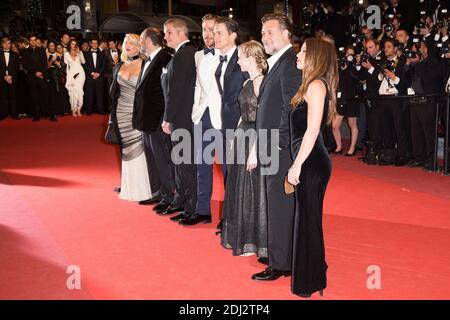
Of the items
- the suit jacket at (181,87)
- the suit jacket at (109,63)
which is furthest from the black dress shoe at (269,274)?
the suit jacket at (109,63)

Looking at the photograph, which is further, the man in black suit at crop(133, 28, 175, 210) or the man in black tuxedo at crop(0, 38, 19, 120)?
the man in black tuxedo at crop(0, 38, 19, 120)

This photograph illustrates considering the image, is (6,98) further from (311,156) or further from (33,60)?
(311,156)

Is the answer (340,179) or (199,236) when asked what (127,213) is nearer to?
(199,236)

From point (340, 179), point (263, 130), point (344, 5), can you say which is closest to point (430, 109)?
point (340, 179)

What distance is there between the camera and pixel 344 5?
13.4 m

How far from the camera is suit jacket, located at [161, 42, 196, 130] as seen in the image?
5516mm

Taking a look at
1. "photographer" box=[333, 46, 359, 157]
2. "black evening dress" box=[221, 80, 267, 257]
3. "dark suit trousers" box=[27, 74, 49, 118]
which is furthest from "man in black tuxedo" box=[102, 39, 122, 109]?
"black evening dress" box=[221, 80, 267, 257]

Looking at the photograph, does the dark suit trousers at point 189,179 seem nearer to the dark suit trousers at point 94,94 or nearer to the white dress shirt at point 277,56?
the white dress shirt at point 277,56

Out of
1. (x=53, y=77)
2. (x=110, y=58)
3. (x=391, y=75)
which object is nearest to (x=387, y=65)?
(x=391, y=75)

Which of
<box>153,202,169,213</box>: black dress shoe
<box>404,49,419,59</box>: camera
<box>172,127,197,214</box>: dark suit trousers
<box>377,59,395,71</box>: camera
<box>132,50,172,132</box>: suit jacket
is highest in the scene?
<box>404,49,419,59</box>: camera

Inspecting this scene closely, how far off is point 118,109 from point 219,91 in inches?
66.5

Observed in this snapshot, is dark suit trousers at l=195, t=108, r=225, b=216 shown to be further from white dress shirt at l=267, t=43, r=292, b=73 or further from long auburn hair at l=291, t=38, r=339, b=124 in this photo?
long auburn hair at l=291, t=38, r=339, b=124

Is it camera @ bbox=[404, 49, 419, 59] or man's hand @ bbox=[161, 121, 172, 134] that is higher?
camera @ bbox=[404, 49, 419, 59]

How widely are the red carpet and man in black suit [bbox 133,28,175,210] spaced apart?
391mm
